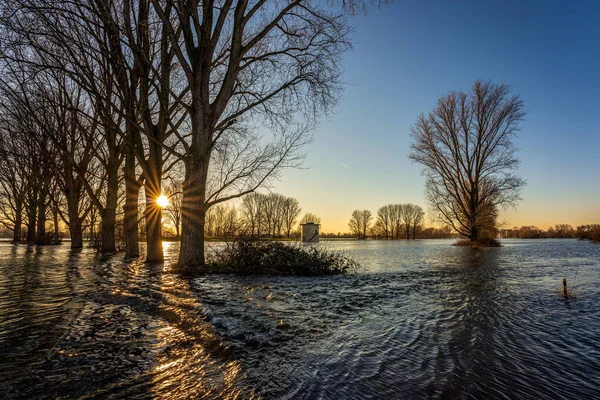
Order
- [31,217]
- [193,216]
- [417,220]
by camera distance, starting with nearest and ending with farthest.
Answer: [193,216]
[31,217]
[417,220]

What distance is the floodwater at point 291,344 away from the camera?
8.88 ft

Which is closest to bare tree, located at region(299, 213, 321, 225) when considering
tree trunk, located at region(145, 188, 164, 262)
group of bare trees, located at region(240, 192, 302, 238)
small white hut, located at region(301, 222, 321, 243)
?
group of bare trees, located at region(240, 192, 302, 238)

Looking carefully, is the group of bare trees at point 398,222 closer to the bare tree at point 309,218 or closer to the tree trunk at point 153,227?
the bare tree at point 309,218

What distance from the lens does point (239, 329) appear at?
430cm

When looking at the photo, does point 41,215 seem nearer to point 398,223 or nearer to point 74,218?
point 74,218

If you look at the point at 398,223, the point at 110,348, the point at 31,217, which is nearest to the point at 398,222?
the point at 398,223

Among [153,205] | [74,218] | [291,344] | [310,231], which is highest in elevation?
[153,205]

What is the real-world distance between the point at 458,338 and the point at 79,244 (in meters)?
29.3

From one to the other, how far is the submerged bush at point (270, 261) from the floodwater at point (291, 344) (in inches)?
153

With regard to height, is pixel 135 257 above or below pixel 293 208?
below

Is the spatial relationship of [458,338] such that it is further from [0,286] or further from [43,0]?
[43,0]

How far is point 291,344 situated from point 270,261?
7821mm

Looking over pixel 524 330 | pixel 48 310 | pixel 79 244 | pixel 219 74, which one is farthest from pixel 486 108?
pixel 79 244

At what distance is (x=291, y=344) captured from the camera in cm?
378
